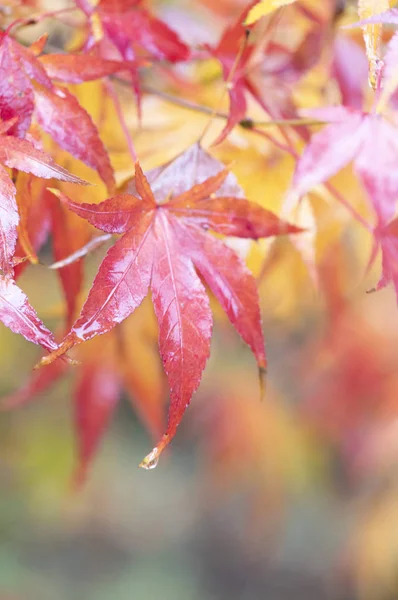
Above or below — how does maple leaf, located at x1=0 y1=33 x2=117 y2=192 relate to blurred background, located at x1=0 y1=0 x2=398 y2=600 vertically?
above

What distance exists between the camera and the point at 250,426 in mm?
2115

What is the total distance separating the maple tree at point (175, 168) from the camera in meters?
0.42

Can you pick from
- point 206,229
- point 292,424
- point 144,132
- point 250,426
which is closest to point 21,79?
point 206,229

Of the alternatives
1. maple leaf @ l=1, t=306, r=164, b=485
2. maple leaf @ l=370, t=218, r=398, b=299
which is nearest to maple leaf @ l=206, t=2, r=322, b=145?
maple leaf @ l=370, t=218, r=398, b=299

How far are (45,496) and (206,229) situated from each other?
2374 mm

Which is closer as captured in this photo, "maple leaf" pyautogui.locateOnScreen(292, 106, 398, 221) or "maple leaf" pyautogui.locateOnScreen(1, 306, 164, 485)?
"maple leaf" pyautogui.locateOnScreen(292, 106, 398, 221)

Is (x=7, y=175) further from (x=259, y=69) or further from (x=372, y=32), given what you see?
(x=259, y=69)

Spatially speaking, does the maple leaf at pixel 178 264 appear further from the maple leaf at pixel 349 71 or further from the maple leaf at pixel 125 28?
the maple leaf at pixel 349 71

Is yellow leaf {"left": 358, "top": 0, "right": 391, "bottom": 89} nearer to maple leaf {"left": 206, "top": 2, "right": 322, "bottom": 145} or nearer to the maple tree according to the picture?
the maple tree

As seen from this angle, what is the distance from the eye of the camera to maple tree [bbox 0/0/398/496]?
0.42 meters

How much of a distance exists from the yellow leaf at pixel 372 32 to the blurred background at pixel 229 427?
0.27 meters

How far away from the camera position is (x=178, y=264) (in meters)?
0.49

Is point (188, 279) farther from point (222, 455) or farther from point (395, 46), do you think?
point (222, 455)

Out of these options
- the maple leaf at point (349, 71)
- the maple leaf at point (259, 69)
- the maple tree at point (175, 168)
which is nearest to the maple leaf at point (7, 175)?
the maple tree at point (175, 168)
